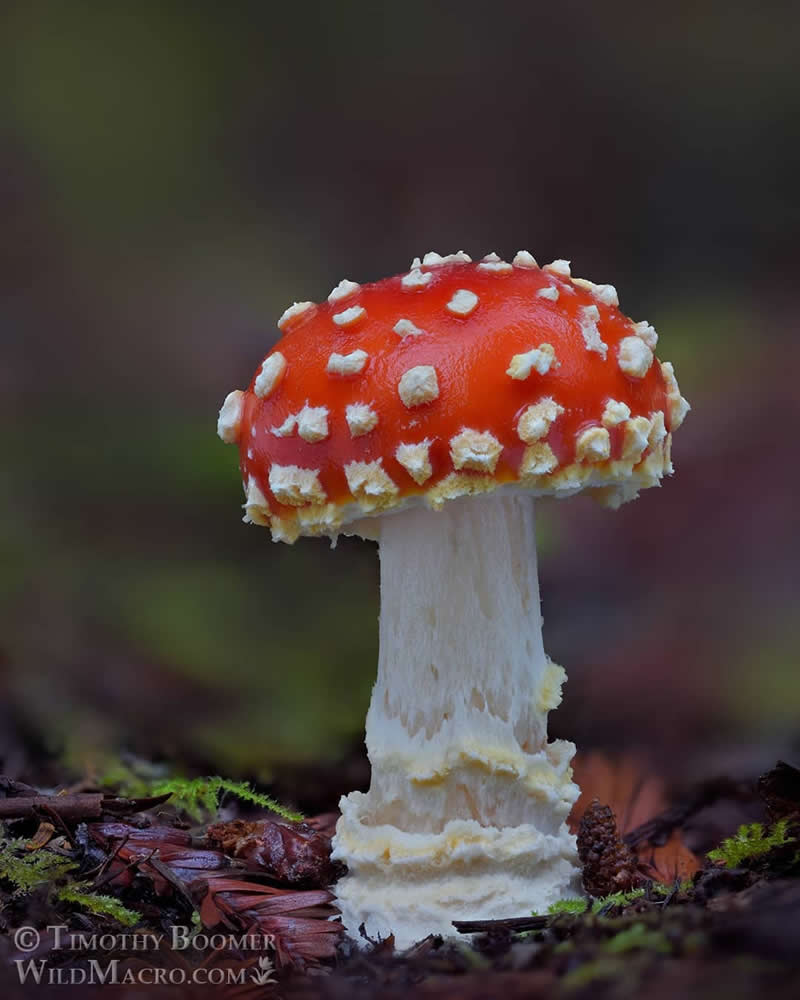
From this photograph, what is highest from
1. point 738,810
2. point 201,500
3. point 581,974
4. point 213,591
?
point 201,500

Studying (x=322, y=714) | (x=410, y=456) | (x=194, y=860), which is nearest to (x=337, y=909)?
(x=194, y=860)

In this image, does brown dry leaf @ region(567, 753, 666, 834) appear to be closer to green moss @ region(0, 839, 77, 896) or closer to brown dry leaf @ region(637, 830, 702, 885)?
brown dry leaf @ region(637, 830, 702, 885)

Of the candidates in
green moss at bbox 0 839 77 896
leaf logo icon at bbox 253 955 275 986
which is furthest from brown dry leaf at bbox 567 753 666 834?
green moss at bbox 0 839 77 896

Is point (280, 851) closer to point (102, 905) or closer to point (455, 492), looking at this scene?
point (102, 905)

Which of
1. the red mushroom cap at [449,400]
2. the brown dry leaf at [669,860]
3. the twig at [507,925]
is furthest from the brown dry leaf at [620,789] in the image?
the red mushroom cap at [449,400]

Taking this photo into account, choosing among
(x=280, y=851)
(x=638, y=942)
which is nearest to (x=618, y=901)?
(x=638, y=942)

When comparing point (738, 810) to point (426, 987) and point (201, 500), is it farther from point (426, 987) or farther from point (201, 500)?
point (201, 500)

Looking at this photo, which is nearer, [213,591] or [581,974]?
[581,974]

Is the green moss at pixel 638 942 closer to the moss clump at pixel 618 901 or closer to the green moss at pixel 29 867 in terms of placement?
the moss clump at pixel 618 901
